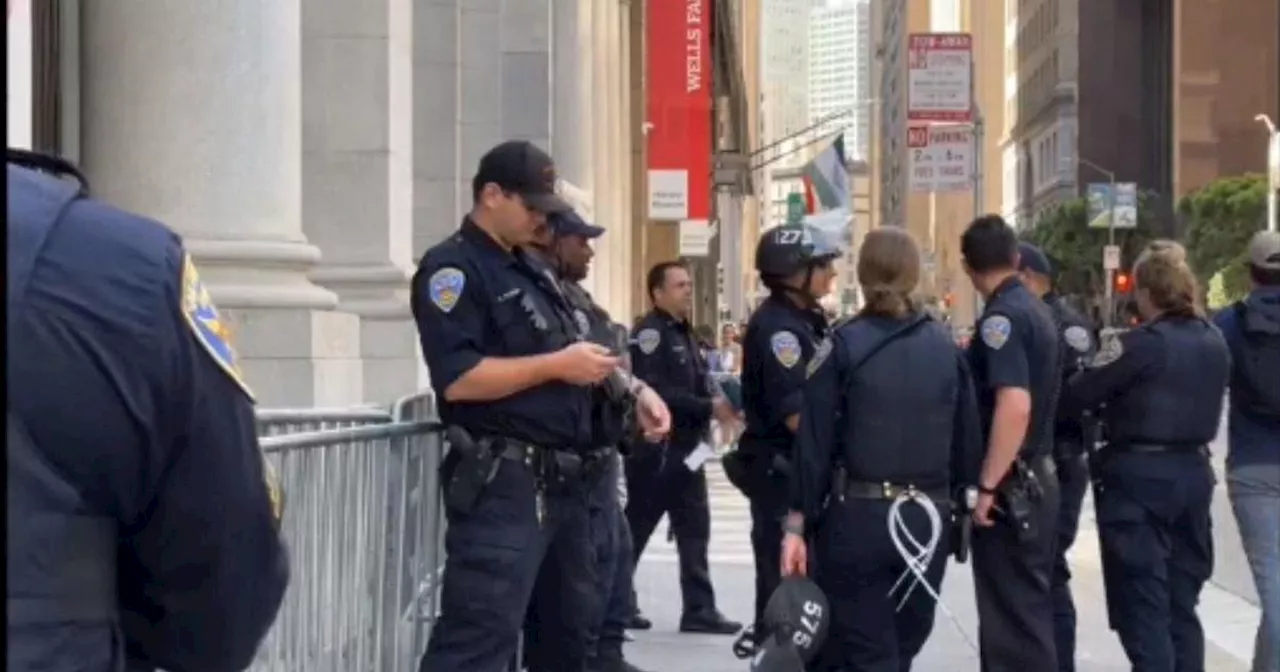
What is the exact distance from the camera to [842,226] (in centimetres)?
Result: 3725

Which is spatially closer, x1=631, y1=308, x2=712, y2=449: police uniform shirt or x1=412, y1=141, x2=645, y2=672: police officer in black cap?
x1=412, y1=141, x2=645, y2=672: police officer in black cap

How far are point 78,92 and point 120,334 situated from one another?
8.18 meters

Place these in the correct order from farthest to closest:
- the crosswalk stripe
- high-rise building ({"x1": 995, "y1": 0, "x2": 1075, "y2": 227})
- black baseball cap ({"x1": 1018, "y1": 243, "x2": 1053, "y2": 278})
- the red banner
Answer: high-rise building ({"x1": 995, "y1": 0, "x2": 1075, "y2": 227})
the red banner
the crosswalk stripe
black baseball cap ({"x1": 1018, "y1": 243, "x2": 1053, "y2": 278})

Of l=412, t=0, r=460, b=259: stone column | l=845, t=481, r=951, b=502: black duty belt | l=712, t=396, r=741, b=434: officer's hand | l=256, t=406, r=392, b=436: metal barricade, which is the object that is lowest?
l=845, t=481, r=951, b=502: black duty belt

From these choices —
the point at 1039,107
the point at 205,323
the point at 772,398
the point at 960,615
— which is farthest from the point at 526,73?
the point at 1039,107

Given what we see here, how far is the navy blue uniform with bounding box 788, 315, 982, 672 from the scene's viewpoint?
24.0 feet

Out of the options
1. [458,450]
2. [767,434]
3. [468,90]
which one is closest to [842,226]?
[468,90]

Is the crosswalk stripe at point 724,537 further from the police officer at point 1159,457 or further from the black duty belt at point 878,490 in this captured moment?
the black duty belt at point 878,490

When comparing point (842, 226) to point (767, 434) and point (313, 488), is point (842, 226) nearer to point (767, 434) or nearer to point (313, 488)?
point (767, 434)

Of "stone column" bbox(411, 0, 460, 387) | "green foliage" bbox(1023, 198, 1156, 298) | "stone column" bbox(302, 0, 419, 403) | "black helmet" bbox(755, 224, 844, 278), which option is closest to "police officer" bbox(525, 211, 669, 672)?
"black helmet" bbox(755, 224, 844, 278)

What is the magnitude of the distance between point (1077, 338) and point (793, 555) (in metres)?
3.21

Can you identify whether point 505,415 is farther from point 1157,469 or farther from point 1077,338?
point 1077,338

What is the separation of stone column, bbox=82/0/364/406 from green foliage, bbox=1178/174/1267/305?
8857 cm

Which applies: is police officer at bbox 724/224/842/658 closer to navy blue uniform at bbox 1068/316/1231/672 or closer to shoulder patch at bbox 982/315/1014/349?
navy blue uniform at bbox 1068/316/1231/672
